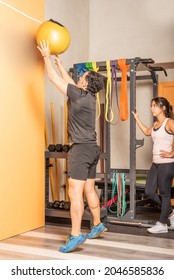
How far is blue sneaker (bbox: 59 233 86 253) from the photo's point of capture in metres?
3.04

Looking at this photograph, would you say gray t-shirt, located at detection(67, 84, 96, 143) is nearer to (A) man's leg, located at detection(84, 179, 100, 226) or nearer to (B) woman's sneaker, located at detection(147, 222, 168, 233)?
(A) man's leg, located at detection(84, 179, 100, 226)

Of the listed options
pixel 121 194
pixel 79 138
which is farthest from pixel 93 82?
pixel 121 194

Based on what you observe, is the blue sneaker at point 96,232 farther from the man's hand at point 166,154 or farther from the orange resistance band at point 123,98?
the orange resistance band at point 123,98

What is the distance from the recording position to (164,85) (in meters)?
5.25

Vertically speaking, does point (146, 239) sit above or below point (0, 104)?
below

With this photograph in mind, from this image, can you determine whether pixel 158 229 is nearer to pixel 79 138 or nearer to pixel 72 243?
pixel 72 243

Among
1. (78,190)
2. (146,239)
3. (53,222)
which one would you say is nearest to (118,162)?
(53,222)

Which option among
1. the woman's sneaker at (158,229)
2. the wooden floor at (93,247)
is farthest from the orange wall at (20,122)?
the woman's sneaker at (158,229)

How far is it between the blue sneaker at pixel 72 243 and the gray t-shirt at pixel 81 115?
2.51 ft

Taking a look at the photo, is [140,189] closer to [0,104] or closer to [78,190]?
[78,190]

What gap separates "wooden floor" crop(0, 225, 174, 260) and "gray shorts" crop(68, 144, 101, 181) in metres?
0.59

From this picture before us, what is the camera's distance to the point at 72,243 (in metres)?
3.07

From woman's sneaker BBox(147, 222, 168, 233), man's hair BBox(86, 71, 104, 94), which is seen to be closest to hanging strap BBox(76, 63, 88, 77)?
man's hair BBox(86, 71, 104, 94)
